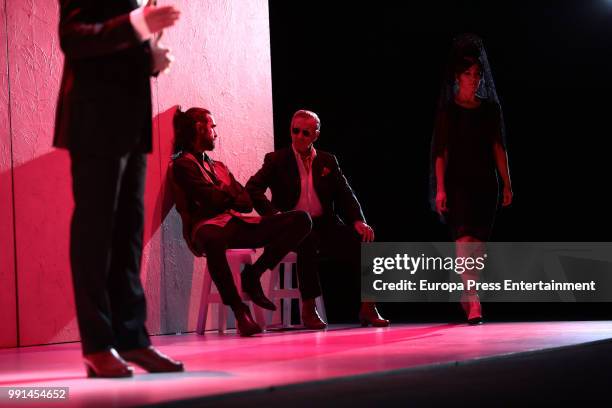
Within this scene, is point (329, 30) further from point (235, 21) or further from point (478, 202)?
point (478, 202)

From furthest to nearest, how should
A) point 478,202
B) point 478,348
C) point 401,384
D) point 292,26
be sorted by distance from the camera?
point 292,26 < point 478,202 < point 478,348 < point 401,384

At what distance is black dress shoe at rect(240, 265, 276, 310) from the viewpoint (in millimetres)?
5090

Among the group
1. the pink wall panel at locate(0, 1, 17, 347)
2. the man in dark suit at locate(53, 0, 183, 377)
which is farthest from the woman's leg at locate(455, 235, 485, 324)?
the man in dark suit at locate(53, 0, 183, 377)

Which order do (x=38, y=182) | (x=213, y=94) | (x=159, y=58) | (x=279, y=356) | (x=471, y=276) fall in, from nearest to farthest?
(x=159, y=58) < (x=279, y=356) < (x=38, y=182) < (x=471, y=276) < (x=213, y=94)

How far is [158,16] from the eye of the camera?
2.65m

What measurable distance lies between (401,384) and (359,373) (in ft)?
0.62

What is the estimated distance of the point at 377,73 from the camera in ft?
24.8

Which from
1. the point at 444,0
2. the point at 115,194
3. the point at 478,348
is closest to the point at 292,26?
the point at 444,0

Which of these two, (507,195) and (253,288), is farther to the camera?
(507,195)

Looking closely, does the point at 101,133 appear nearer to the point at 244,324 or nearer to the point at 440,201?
the point at 244,324

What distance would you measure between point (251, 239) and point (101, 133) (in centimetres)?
249

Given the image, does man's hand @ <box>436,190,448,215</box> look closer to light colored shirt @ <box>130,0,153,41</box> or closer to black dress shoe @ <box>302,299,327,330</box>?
black dress shoe @ <box>302,299,327,330</box>

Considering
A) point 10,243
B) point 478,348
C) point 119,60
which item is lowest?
point 478,348

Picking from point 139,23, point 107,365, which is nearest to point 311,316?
point 107,365
